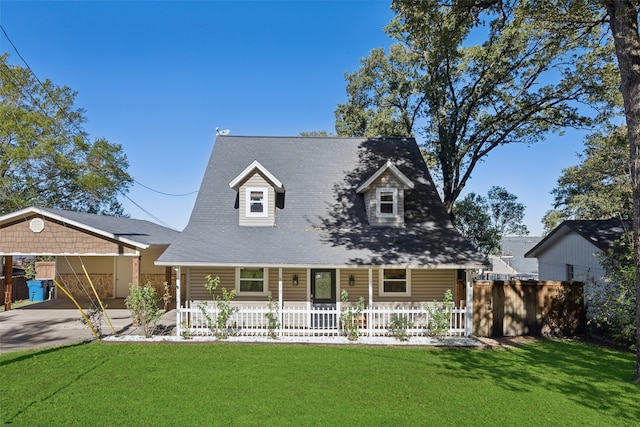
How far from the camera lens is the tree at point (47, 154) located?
2833 centimetres

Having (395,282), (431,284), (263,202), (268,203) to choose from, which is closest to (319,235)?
(268,203)

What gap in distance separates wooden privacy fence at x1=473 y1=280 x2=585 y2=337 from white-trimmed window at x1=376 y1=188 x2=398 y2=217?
13.9ft

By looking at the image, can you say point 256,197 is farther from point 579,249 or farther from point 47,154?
point 47,154

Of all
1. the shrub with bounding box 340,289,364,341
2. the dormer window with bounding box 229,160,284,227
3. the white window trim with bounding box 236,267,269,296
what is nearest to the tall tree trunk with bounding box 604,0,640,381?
the shrub with bounding box 340,289,364,341

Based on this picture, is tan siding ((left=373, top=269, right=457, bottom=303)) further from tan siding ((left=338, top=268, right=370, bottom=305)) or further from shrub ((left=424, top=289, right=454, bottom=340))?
shrub ((left=424, top=289, right=454, bottom=340))

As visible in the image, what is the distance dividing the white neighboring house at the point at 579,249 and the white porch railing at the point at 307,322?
5.95 meters

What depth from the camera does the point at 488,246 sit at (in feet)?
91.9

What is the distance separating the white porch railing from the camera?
1262cm

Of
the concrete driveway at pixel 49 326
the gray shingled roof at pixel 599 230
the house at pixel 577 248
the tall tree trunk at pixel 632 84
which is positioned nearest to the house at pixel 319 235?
the concrete driveway at pixel 49 326

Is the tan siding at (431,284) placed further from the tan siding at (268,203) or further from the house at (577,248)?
the tan siding at (268,203)

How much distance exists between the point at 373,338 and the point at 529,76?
15.4 meters

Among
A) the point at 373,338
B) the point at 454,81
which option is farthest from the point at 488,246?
the point at 373,338

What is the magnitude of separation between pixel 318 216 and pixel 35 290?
16896mm

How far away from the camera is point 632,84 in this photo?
904 centimetres
